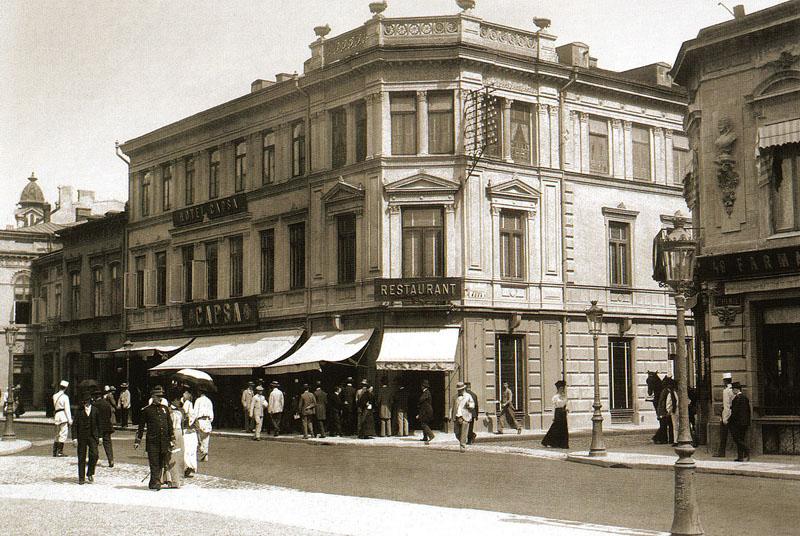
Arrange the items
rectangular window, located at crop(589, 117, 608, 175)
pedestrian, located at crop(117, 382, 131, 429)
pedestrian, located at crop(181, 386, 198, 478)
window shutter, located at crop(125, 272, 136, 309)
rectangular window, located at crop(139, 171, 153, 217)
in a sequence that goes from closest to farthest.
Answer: pedestrian, located at crop(181, 386, 198, 478) → rectangular window, located at crop(589, 117, 608, 175) → pedestrian, located at crop(117, 382, 131, 429) → rectangular window, located at crop(139, 171, 153, 217) → window shutter, located at crop(125, 272, 136, 309)

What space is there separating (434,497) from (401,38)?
68.4 ft

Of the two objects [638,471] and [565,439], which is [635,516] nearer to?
[638,471]

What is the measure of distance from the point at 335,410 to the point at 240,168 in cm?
1338

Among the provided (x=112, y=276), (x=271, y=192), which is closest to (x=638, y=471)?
(x=271, y=192)

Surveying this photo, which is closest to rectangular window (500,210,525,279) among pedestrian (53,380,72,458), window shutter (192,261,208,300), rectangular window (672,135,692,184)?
rectangular window (672,135,692,184)

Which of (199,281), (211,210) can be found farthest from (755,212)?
(199,281)

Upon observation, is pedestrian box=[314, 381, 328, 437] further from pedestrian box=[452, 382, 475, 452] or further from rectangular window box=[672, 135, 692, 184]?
rectangular window box=[672, 135, 692, 184]

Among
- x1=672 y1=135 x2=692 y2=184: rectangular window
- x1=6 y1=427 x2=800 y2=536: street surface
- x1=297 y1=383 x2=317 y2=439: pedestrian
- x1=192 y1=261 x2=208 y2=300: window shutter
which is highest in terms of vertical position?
x1=672 y1=135 x2=692 y2=184: rectangular window

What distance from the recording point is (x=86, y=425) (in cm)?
1866

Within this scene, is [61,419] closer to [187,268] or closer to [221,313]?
[221,313]

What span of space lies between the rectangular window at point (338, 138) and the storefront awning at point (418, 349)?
653 centimetres

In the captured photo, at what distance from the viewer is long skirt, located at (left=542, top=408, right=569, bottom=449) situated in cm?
2617

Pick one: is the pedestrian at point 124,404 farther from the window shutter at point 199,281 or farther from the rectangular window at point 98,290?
the rectangular window at point 98,290

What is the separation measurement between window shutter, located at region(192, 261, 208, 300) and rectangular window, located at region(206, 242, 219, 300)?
15 centimetres
